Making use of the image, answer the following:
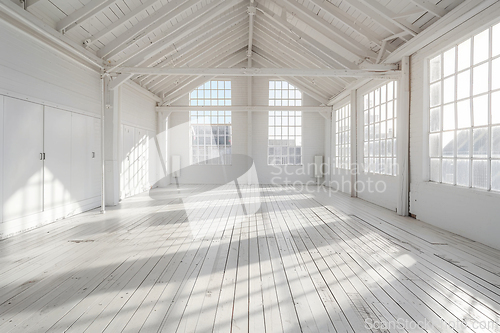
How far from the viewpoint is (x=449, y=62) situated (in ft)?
16.2

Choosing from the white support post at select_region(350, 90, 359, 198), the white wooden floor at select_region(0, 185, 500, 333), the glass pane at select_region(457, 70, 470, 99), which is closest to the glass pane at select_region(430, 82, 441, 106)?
the glass pane at select_region(457, 70, 470, 99)

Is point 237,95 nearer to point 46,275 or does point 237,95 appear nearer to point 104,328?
point 46,275

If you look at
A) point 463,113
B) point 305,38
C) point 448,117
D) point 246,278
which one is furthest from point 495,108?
point 305,38

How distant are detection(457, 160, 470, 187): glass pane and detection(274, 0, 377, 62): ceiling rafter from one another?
11.0 ft

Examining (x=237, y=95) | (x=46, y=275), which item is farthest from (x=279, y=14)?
(x=46, y=275)

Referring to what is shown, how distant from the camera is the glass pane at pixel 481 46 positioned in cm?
413

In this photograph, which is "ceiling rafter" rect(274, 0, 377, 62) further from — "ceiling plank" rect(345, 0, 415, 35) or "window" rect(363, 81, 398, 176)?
"ceiling plank" rect(345, 0, 415, 35)

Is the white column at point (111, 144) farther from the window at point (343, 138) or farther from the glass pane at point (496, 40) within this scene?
the glass pane at point (496, 40)

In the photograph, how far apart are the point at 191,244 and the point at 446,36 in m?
4.97

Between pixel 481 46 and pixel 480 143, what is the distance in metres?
1.32

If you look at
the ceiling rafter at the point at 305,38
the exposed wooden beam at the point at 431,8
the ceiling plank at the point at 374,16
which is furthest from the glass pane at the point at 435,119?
the ceiling rafter at the point at 305,38

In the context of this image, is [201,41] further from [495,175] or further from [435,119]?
[495,175]

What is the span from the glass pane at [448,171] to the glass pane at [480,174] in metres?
0.48

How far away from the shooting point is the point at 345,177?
1001 cm
